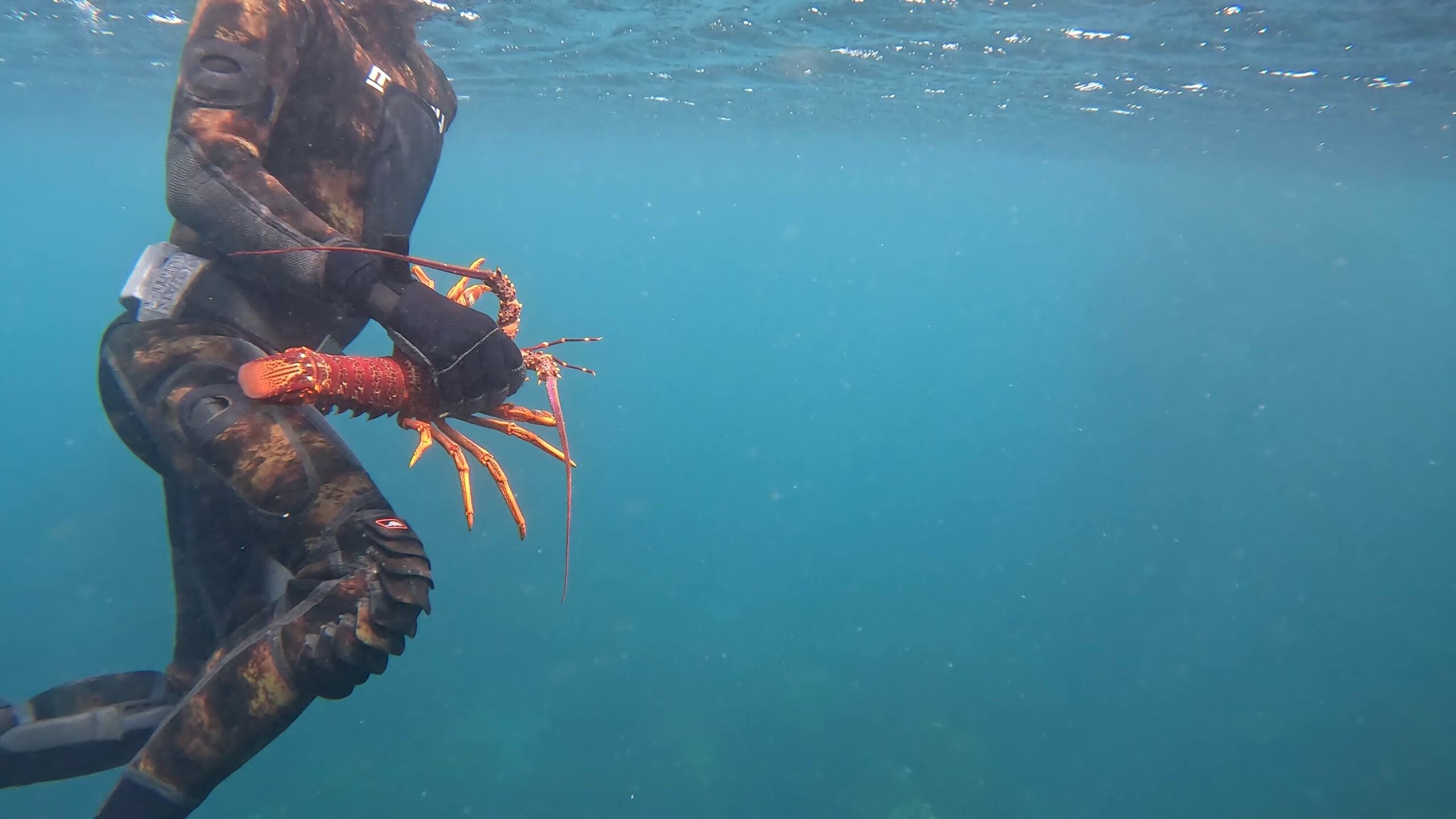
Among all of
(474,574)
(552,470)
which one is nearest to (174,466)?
(474,574)

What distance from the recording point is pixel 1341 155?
82.0 feet

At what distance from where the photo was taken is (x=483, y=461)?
280cm

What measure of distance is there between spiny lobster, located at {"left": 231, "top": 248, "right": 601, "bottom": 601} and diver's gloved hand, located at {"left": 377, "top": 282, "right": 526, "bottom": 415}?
0.42ft

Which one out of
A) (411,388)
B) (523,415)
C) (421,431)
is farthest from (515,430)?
(411,388)

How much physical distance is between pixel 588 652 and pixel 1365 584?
34317 millimetres

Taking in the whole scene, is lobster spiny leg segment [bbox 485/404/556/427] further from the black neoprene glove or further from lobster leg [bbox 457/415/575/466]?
the black neoprene glove

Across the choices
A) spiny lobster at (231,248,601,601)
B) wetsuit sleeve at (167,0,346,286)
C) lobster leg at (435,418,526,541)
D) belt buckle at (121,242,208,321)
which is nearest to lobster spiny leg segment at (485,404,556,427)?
spiny lobster at (231,248,601,601)

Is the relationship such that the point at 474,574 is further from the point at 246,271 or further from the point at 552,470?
the point at 246,271

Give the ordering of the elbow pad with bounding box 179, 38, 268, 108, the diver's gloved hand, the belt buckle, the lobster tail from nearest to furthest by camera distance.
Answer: the lobster tail
the diver's gloved hand
the elbow pad with bounding box 179, 38, 268, 108
the belt buckle

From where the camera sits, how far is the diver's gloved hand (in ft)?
7.95

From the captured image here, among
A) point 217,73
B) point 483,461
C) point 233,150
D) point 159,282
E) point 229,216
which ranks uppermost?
point 217,73

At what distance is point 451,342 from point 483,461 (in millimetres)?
569

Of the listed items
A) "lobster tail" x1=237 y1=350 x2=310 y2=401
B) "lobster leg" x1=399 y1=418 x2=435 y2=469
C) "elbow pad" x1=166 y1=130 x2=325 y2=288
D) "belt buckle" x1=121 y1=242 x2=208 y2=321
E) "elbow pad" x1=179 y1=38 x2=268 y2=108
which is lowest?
"lobster leg" x1=399 y1=418 x2=435 y2=469

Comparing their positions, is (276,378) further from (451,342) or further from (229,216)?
(229,216)
